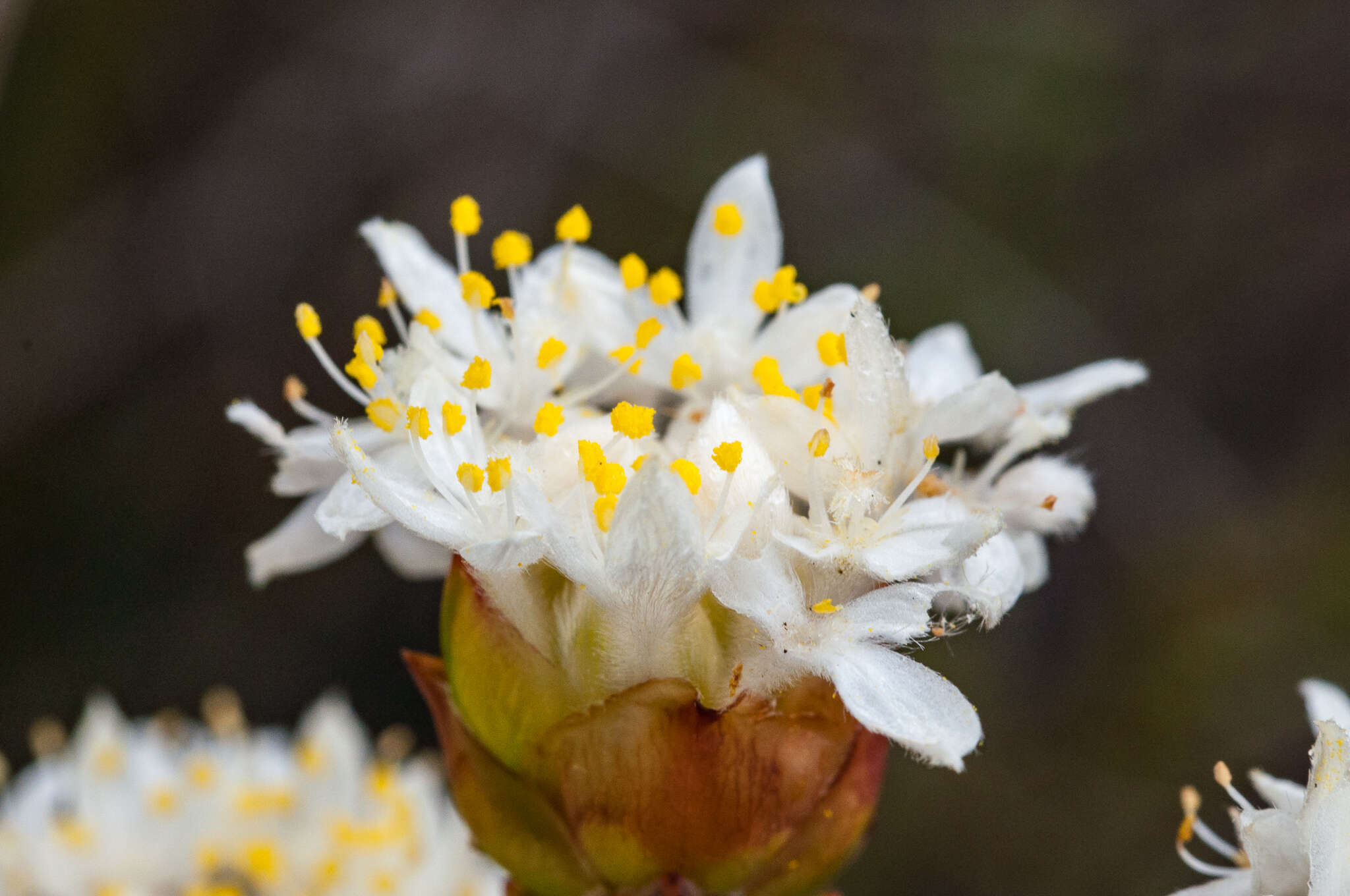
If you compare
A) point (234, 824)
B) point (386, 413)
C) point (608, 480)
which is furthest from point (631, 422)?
point (234, 824)

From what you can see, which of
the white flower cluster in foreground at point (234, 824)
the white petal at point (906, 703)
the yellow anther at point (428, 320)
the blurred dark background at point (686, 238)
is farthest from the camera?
the blurred dark background at point (686, 238)

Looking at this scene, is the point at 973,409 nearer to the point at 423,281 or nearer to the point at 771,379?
the point at 771,379

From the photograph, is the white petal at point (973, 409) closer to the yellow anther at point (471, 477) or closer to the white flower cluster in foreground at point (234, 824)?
the yellow anther at point (471, 477)

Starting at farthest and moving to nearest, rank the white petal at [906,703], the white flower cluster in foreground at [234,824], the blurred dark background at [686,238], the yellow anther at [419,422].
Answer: the blurred dark background at [686,238], the white flower cluster in foreground at [234,824], the yellow anther at [419,422], the white petal at [906,703]

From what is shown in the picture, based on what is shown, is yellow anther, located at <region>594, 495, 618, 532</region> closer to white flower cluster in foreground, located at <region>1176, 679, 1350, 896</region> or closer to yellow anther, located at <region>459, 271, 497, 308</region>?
yellow anther, located at <region>459, 271, 497, 308</region>

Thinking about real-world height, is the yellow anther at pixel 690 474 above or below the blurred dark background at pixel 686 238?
below

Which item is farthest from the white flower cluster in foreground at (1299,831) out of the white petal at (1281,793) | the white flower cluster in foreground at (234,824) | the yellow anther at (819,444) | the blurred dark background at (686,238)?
the blurred dark background at (686,238)

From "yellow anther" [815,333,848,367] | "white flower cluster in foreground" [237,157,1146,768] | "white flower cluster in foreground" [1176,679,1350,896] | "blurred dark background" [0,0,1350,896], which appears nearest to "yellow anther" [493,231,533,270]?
"white flower cluster in foreground" [237,157,1146,768]
